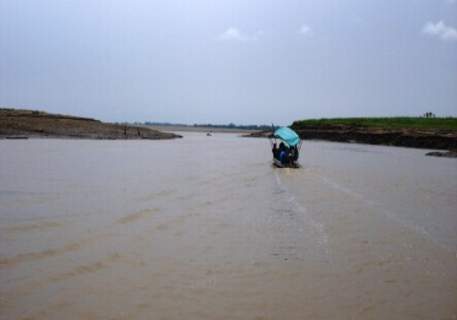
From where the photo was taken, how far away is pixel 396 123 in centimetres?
7706

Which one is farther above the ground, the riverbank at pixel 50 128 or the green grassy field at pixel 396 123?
the green grassy field at pixel 396 123

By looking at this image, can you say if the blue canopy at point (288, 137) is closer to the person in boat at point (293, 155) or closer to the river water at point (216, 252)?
the person in boat at point (293, 155)

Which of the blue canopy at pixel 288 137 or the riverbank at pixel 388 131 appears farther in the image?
the riverbank at pixel 388 131

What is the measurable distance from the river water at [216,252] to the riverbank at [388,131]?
44801mm

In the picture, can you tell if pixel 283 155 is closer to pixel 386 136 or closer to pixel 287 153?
pixel 287 153

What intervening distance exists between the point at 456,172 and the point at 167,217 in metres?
22.1

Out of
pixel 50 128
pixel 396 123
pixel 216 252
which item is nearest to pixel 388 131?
pixel 396 123

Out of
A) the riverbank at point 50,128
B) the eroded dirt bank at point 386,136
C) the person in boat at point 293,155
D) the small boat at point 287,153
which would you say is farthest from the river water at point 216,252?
the eroded dirt bank at point 386,136

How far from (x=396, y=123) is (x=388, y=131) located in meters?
10.7

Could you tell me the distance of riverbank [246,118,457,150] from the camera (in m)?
57.1

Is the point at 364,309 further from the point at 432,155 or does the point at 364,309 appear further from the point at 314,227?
the point at 432,155

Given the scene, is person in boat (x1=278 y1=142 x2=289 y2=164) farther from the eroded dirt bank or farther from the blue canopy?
the eroded dirt bank

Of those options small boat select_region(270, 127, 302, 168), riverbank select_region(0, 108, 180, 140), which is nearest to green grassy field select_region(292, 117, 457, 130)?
riverbank select_region(0, 108, 180, 140)

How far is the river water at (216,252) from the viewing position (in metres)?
5.61
